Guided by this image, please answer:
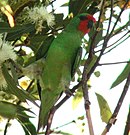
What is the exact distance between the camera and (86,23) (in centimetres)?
122

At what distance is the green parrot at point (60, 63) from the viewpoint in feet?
3.83

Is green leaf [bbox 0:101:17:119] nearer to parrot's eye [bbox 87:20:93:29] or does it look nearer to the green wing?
the green wing

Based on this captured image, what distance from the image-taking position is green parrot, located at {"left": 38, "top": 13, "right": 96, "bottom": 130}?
1168 millimetres

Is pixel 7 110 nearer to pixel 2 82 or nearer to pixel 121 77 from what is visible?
pixel 2 82

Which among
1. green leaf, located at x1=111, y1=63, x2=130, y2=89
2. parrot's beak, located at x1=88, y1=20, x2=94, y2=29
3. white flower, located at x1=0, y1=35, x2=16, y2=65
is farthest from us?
parrot's beak, located at x1=88, y1=20, x2=94, y2=29

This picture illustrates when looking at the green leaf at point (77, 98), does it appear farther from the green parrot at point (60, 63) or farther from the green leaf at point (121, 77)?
the green leaf at point (121, 77)

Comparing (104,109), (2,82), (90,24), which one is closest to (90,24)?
(90,24)

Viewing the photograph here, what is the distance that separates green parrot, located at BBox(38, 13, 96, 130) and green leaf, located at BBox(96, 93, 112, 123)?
0.12 metres

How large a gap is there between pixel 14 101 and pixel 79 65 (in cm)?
20

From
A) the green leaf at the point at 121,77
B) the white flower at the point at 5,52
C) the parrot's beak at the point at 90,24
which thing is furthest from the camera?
the parrot's beak at the point at 90,24

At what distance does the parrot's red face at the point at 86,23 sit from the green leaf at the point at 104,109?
0.64ft

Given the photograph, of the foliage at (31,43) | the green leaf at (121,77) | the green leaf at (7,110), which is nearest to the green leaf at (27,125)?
the foliage at (31,43)

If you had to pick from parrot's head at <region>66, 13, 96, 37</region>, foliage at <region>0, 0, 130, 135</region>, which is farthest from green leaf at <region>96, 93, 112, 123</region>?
parrot's head at <region>66, 13, 96, 37</region>

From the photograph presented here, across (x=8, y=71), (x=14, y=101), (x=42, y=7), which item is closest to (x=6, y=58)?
(x=8, y=71)
